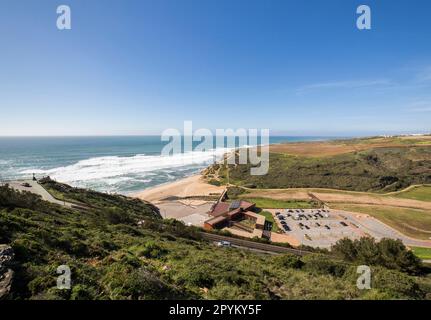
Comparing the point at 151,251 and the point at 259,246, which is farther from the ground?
the point at 151,251

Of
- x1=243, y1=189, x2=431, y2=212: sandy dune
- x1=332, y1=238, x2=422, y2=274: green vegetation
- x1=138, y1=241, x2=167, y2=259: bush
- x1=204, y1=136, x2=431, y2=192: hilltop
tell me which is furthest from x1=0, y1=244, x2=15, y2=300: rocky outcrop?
x1=204, y1=136, x2=431, y2=192: hilltop

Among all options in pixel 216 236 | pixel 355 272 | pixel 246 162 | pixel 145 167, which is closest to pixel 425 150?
pixel 246 162

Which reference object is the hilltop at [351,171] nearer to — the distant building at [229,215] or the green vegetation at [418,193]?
the green vegetation at [418,193]

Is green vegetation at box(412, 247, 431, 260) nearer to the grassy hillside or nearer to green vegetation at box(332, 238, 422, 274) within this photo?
green vegetation at box(332, 238, 422, 274)

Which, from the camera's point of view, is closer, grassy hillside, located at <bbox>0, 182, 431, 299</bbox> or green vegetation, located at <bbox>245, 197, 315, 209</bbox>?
grassy hillside, located at <bbox>0, 182, 431, 299</bbox>

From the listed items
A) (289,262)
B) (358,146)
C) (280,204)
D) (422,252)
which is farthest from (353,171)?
(289,262)

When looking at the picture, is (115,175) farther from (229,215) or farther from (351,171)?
(351,171)

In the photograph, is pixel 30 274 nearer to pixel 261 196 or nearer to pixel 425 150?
pixel 261 196
